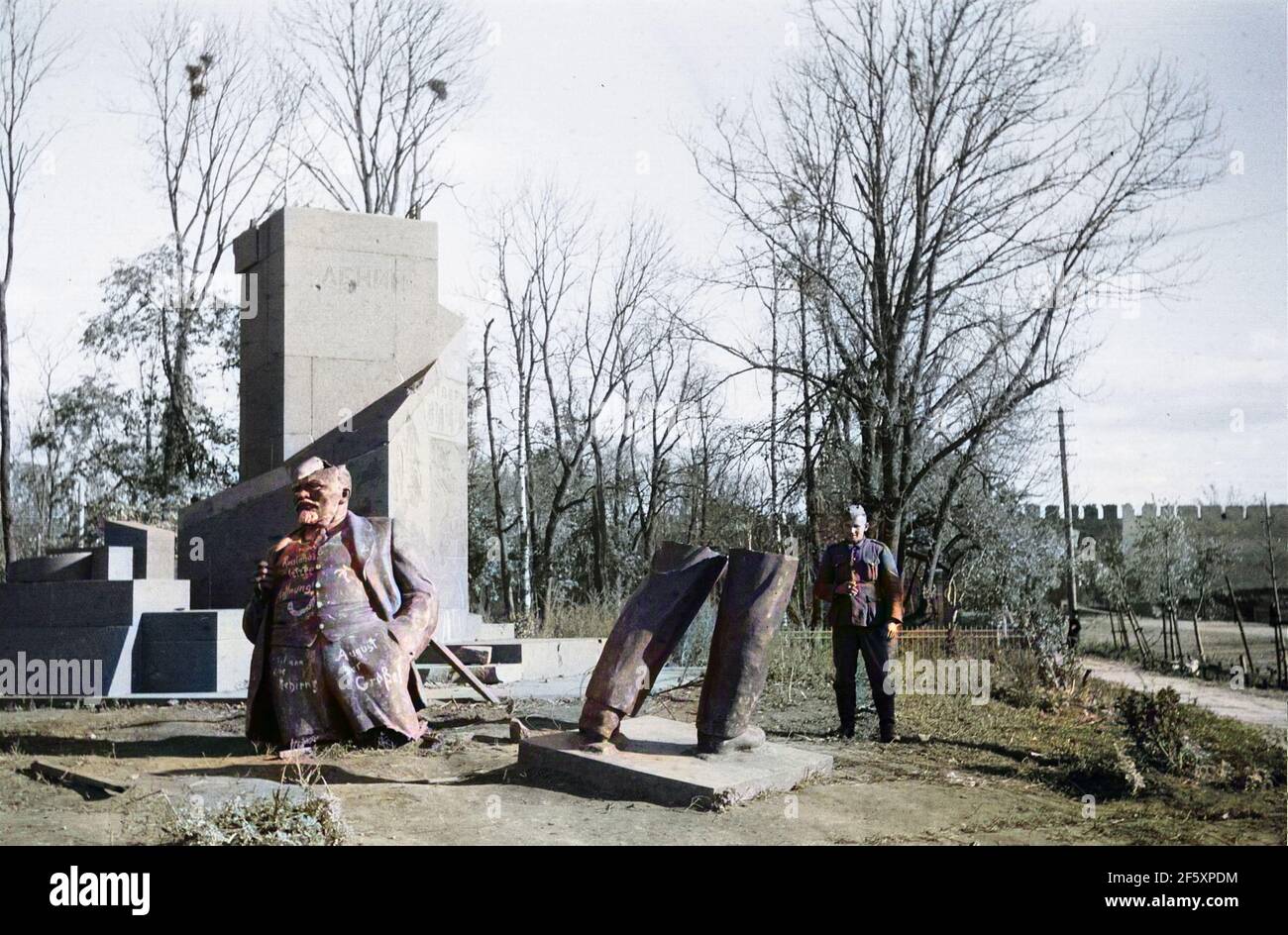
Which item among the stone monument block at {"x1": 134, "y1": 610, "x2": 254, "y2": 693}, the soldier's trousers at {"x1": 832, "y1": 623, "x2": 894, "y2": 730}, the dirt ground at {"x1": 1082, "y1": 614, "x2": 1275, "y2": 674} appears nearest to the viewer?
the soldier's trousers at {"x1": 832, "y1": 623, "x2": 894, "y2": 730}

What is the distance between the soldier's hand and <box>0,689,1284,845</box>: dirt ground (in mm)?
997

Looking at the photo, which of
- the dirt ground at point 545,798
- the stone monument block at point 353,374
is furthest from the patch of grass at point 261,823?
the stone monument block at point 353,374

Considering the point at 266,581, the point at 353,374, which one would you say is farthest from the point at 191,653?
the point at 353,374

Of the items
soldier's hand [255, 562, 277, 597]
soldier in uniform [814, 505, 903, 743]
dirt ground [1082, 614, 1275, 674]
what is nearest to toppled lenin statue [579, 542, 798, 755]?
soldier in uniform [814, 505, 903, 743]

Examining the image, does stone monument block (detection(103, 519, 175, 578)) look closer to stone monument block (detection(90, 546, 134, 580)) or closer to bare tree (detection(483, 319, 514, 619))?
stone monument block (detection(90, 546, 134, 580))

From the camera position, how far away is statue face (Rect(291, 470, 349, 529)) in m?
7.01

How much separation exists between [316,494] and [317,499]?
31 millimetres

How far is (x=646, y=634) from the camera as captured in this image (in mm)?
6906

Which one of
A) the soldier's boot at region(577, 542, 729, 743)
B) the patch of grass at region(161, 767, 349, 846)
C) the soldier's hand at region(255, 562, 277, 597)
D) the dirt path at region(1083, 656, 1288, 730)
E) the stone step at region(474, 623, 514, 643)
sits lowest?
the dirt path at region(1083, 656, 1288, 730)

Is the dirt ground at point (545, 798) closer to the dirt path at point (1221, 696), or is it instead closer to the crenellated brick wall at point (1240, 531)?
the dirt path at point (1221, 696)

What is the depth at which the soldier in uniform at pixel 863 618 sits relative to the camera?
8.41m
